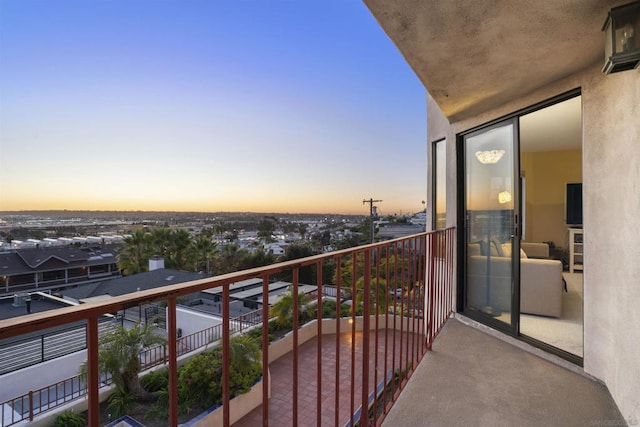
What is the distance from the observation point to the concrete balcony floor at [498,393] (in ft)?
6.23

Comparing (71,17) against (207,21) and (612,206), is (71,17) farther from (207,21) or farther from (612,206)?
(612,206)

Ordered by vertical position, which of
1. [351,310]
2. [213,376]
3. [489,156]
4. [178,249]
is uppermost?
[489,156]

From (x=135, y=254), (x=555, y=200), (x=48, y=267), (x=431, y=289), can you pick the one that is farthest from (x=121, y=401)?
(x=135, y=254)

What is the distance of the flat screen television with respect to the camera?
22.8ft

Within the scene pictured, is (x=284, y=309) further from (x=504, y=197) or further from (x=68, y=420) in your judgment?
(x=504, y=197)

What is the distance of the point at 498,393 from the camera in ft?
7.17

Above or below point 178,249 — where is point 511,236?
above

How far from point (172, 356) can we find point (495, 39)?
7.40 feet

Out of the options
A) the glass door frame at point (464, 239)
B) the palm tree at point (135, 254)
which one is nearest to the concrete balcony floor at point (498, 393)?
the glass door frame at point (464, 239)

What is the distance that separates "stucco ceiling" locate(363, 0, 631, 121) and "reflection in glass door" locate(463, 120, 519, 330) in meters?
0.72

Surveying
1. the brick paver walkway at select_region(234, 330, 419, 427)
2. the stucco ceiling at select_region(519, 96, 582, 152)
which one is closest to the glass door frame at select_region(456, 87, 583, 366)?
the stucco ceiling at select_region(519, 96, 582, 152)

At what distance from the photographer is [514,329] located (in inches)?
120

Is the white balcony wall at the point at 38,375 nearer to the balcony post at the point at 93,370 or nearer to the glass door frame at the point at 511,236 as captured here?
the glass door frame at the point at 511,236

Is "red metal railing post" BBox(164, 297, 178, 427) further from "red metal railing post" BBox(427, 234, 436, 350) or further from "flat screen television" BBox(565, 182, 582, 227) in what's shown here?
"flat screen television" BBox(565, 182, 582, 227)
